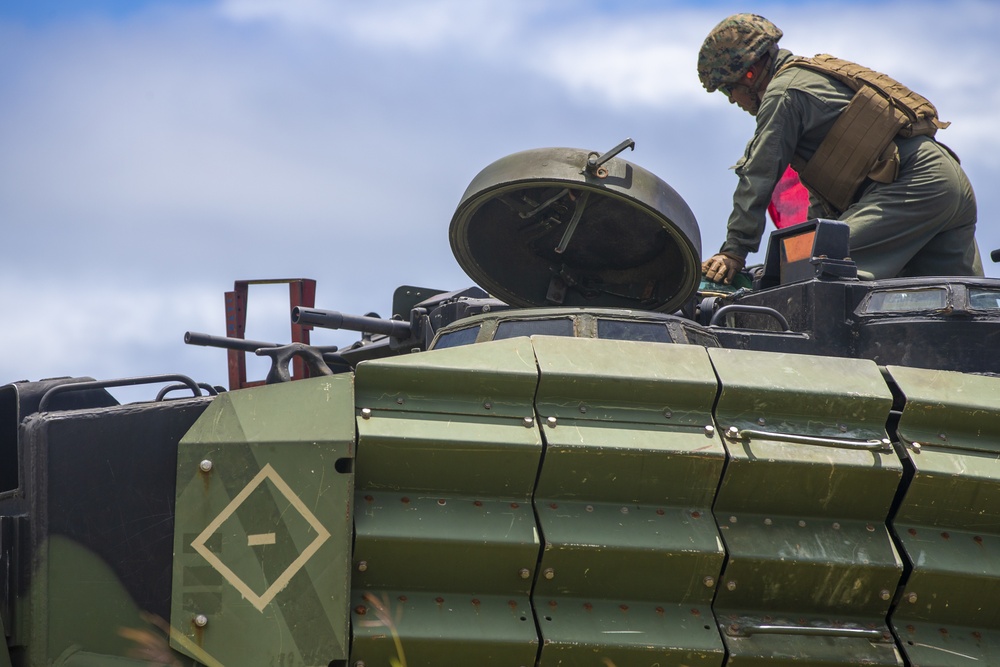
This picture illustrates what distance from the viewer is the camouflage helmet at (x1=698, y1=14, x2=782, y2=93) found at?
11336 mm

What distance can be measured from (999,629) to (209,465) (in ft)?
11.9

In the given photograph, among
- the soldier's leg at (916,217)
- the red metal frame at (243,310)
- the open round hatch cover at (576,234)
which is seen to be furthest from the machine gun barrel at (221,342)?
the soldier's leg at (916,217)

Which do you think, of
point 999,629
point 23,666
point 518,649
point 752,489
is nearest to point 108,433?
point 23,666

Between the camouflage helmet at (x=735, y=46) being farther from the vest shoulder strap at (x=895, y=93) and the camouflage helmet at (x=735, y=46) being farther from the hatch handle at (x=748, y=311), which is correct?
the hatch handle at (x=748, y=311)

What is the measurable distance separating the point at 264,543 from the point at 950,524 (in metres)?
3.09

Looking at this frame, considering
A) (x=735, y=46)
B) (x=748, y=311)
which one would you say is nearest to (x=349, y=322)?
(x=748, y=311)

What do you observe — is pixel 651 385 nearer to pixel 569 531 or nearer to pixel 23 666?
pixel 569 531

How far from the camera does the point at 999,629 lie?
19.6 ft

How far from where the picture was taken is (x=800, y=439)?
5812 mm

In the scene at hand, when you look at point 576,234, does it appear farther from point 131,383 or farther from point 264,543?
point 264,543

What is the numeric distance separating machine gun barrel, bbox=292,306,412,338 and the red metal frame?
0.44 meters

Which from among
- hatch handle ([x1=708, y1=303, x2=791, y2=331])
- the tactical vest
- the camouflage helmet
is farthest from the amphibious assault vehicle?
the camouflage helmet

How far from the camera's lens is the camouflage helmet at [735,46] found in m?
11.3

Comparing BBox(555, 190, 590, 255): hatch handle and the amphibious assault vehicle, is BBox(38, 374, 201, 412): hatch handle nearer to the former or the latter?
the amphibious assault vehicle
